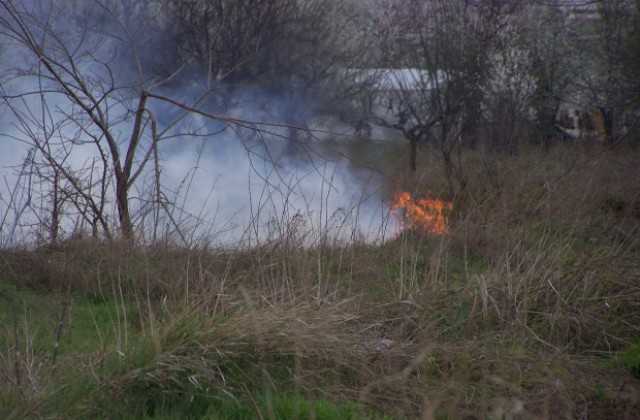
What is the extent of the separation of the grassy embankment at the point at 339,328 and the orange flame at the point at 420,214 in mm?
177

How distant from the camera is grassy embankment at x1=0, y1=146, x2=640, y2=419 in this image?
444 cm

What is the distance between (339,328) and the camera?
17.5 feet

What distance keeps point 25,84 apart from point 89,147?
3.31 feet

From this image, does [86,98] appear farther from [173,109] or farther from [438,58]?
[438,58]

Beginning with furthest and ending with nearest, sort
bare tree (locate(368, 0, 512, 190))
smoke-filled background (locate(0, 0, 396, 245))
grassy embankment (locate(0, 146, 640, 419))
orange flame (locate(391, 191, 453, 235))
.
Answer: bare tree (locate(368, 0, 512, 190)) → smoke-filled background (locate(0, 0, 396, 245)) → orange flame (locate(391, 191, 453, 235)) → grassy embankment (locate(0, 146, 640, 419))

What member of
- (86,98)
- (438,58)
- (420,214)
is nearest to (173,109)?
(86,98)

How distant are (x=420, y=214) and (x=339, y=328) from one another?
3.04m

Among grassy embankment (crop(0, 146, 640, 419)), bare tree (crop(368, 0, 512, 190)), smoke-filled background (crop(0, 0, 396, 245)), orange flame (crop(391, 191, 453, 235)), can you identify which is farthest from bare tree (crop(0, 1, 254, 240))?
bare tree (crop(368, 0, 512, 190))

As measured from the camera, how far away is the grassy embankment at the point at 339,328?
444cm

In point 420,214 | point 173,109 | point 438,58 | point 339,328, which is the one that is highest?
point 438,58

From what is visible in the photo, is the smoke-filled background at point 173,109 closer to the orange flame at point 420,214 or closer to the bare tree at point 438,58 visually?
the orange flame at point 420,214

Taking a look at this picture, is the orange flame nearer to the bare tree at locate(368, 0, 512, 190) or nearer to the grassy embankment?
the grassy embankment

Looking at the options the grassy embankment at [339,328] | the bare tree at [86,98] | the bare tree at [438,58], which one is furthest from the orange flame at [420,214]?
the bare tree at [438,58]

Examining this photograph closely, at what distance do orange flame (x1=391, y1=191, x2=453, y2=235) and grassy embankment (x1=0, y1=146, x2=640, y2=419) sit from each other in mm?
177
